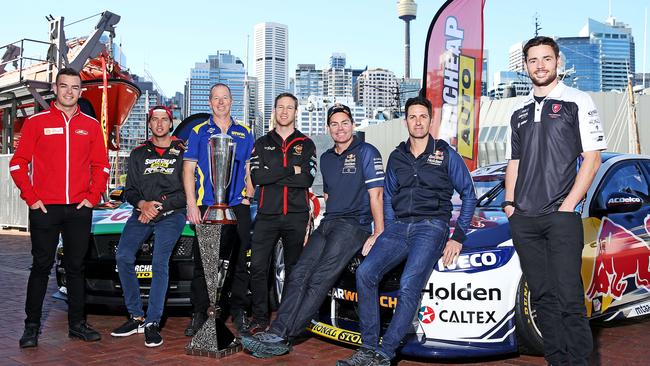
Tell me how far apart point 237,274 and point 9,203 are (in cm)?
1335

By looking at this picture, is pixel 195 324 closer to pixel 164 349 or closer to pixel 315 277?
pixel 164 349

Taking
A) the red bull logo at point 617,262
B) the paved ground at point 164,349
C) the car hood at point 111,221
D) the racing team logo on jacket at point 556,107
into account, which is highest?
the racing team logo on jacket at point 556,107

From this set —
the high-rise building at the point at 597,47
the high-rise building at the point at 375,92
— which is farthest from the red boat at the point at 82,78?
the high-rise building at the point at 597,47

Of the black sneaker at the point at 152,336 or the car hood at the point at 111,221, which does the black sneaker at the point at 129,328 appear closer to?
the black sneaker at the point at 152,336

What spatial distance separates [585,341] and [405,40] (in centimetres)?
17414

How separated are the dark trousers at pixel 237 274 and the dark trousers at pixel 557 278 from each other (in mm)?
2220

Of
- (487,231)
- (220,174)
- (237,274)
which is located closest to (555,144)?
(487,231)

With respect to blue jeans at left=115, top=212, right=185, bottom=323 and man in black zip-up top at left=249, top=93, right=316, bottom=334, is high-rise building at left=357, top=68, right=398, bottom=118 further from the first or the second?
man in black zip-up top at left=249, top=93, right=316, bottom=334

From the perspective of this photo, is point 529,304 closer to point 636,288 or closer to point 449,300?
point 449,300

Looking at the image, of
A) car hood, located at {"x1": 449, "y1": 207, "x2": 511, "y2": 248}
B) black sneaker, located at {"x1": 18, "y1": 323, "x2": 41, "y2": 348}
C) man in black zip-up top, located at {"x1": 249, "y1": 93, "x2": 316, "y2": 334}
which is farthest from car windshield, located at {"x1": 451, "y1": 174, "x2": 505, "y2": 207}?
black sneaker, located at {"x1": 18, "y1": 323, "x2": 41, "y2": 348}

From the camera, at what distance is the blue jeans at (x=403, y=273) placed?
3.63 meters

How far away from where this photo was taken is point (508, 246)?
3.79m

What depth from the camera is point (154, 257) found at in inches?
182

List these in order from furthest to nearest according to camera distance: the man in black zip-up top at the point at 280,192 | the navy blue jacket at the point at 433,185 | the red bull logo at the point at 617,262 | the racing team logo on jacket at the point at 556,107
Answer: the man in black zip-up top at the point at 280,192, the red bull logo at the point at 617,262, the navy blue jacket at the point at 433,185, the racing team logo on jacket at the point at 556,107
